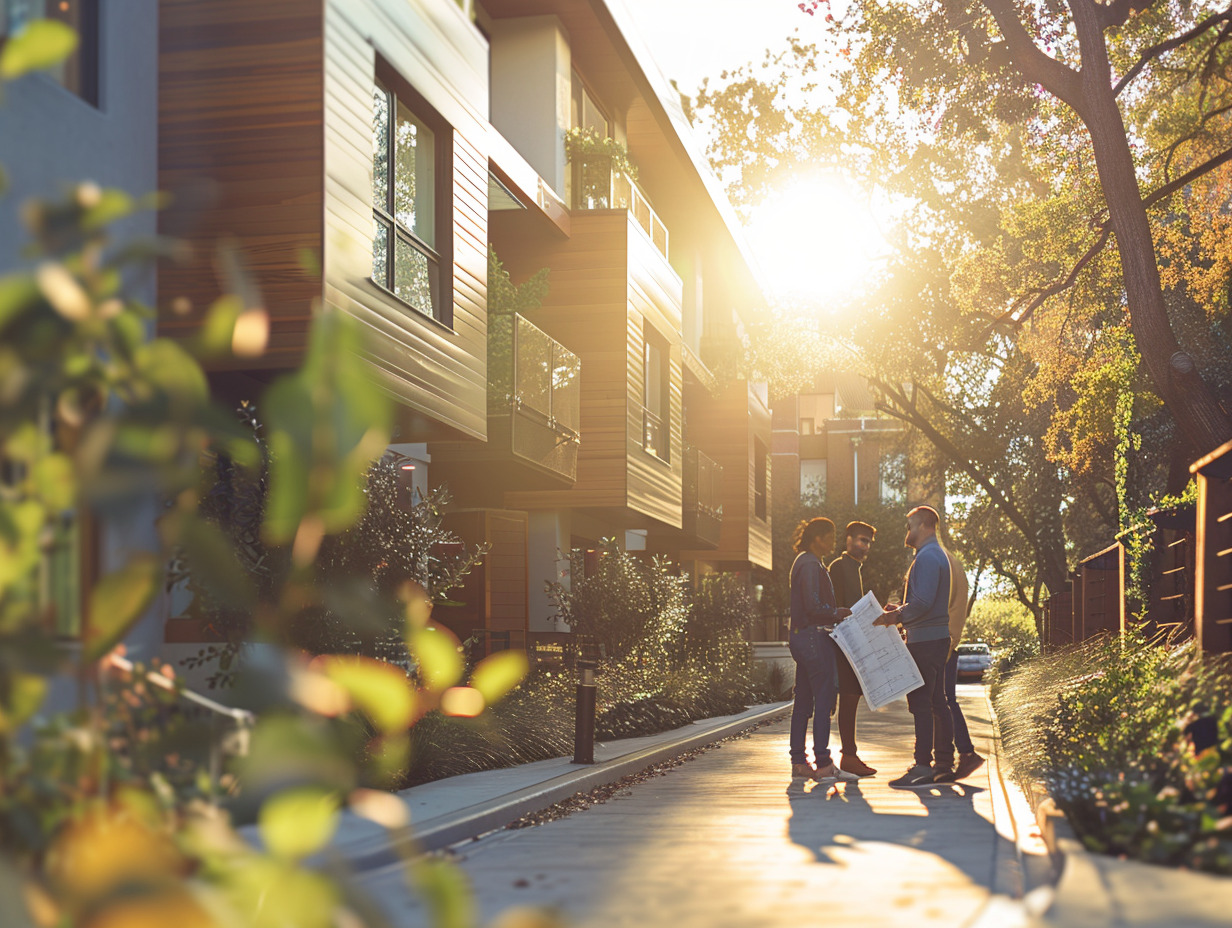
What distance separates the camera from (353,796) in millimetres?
2426

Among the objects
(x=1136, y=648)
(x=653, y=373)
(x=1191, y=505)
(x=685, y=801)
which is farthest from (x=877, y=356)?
(x=685, y=801)

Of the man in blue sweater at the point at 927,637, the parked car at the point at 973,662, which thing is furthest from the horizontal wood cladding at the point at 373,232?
the parked car at the point at 973,662

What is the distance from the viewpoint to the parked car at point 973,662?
5181 centimetres

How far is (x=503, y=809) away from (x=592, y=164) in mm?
14600

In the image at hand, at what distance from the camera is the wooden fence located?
30.8 ft

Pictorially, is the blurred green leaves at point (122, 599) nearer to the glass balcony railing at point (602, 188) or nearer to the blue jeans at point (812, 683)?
the blue jeans at point (812, 683)

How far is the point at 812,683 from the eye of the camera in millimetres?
11266

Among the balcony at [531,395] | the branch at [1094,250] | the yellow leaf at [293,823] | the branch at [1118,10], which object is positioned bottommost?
the yellow leaf at [293,823]

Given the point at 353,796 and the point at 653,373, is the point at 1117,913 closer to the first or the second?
the point at 353,796

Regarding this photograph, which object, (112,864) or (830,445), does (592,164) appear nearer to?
(112,864)

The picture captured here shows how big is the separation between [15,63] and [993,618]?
9767 cm

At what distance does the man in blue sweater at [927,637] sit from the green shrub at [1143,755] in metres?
0.68

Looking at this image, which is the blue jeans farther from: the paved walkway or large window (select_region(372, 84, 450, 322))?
large window (select_region(372, 84, 450, 322))

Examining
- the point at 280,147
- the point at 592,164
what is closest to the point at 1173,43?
the point at 592,164
